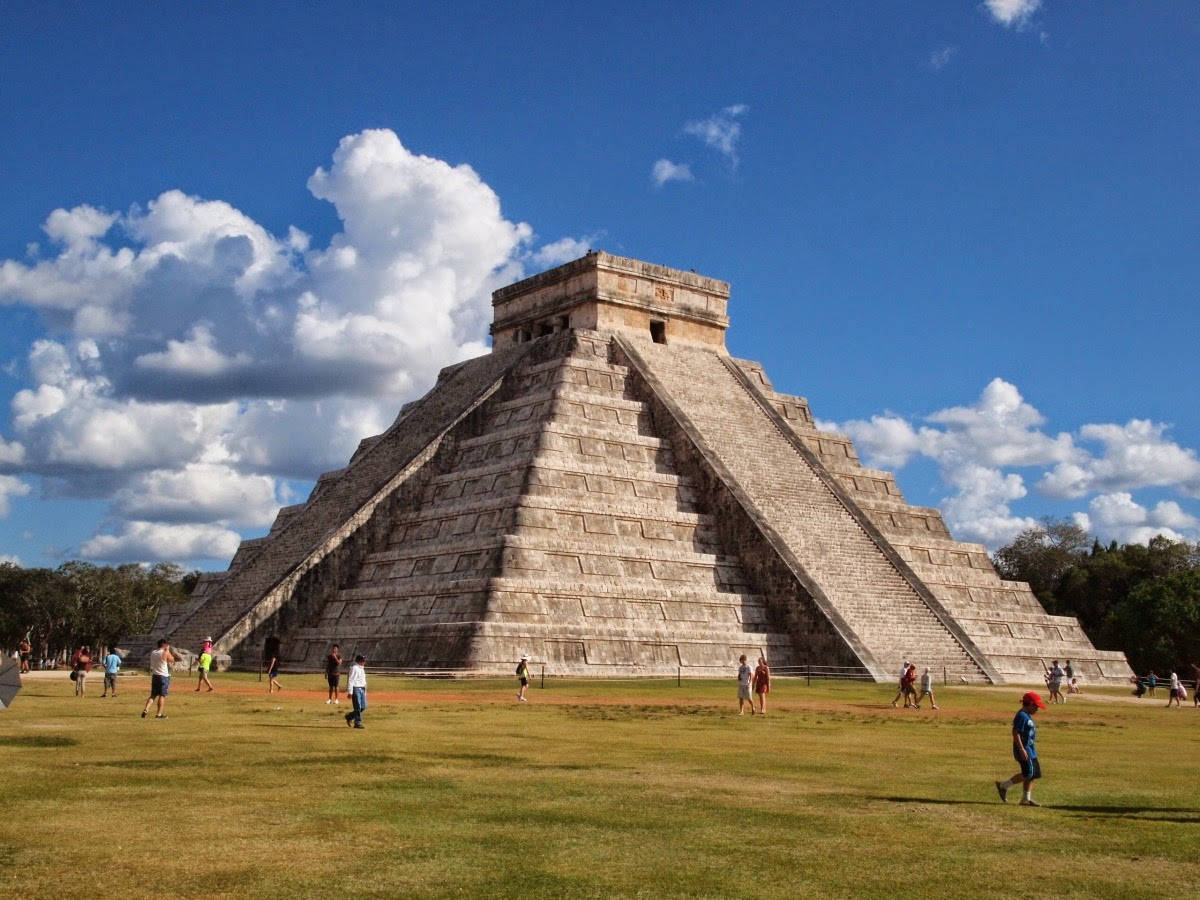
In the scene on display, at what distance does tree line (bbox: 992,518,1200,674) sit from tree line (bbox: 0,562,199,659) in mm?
49624

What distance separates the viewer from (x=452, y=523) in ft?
120

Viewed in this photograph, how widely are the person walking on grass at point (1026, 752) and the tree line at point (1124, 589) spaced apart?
44.9m

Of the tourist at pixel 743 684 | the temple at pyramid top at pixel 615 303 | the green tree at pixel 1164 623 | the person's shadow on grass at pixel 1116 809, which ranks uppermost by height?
the temple at pyramid top at pixel 615 303

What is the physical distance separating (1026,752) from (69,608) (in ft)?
243

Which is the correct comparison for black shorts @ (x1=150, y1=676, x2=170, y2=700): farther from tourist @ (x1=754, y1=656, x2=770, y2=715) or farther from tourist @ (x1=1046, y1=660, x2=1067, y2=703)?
tourist @ (x1=1046, y1=660, x2=1067, y2=703)

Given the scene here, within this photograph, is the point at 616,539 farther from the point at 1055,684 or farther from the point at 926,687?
the point at 1055,684

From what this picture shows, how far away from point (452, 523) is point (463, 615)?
5008 millimetres

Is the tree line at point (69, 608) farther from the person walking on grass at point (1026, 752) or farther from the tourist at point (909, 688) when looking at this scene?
the person walking on grass at point (1026, 752)

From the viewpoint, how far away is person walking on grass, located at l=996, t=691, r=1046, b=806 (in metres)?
13.1

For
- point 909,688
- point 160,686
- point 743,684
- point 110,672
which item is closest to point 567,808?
point 160,686

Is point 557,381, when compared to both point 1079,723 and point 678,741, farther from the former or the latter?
point 678,741

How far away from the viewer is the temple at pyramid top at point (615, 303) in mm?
45125

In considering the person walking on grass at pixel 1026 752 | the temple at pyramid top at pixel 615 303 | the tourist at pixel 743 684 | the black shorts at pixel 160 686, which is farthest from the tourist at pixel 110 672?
the temple at pyramid top at pixel 615 303

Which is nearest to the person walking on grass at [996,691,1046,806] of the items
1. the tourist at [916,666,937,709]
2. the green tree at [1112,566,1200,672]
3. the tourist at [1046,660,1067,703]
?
the tourist at [916,666,937,709]
